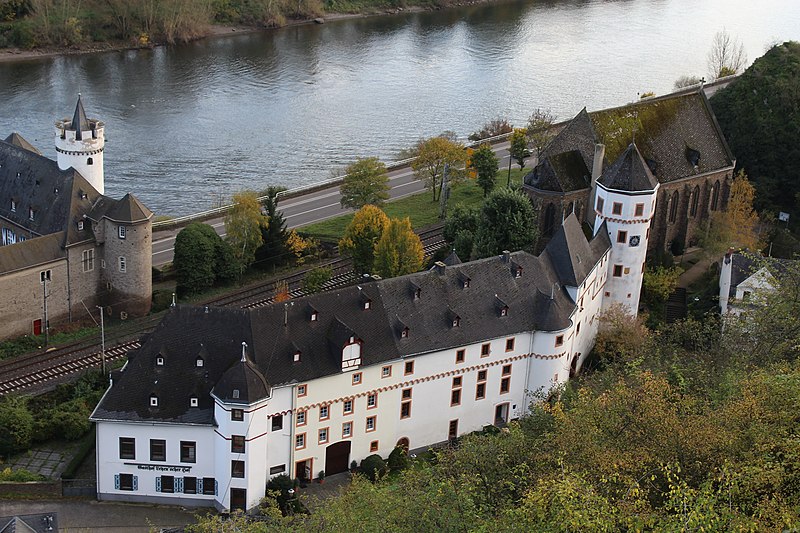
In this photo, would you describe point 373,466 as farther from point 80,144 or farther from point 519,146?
point 519,146

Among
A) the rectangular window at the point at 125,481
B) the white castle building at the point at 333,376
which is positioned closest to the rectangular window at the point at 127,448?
the white castle building at the point at 333,376

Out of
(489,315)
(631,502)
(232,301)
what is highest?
(631,502)

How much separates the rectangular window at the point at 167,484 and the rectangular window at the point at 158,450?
0.96 meters

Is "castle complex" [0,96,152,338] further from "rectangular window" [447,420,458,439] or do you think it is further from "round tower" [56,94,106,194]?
"rectangular window" [447,420,458,439]

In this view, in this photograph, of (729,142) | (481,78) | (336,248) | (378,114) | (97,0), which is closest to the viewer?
(336,248)

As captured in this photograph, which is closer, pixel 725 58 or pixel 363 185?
pixel 363 185

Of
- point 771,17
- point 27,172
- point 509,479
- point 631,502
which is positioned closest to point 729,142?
point 27,172

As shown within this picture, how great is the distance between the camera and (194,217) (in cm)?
9131

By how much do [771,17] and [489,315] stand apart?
13294 centimetres

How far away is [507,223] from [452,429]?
17.0 m

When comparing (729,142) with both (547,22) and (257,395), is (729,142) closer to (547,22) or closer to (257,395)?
(257,395)

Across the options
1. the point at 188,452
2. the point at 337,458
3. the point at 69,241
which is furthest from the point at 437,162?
the point at 188,452

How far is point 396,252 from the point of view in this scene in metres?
74.7

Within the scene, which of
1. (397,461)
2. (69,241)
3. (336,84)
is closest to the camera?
(397,461)
